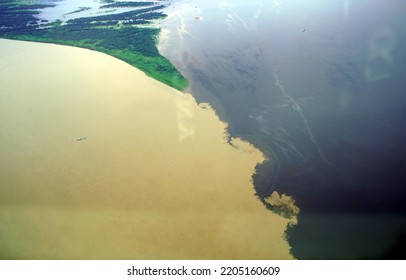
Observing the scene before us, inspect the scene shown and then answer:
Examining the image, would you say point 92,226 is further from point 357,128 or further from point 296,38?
point 296,38

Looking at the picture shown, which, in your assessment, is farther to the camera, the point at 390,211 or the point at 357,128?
the point at 357,128

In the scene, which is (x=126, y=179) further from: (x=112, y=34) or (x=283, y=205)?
(x=112, y=34)

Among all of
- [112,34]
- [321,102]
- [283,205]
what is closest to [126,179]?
[283,205]

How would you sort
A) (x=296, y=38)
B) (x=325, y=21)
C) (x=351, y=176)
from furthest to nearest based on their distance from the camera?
(x=325, y=21), (x=296, y=38), (x=351, y=176)

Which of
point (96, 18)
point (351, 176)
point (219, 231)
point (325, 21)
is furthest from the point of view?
point (96, 18)

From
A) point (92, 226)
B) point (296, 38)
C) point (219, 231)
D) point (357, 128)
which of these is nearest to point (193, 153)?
point (219, 231)

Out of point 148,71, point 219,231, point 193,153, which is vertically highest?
point 148,71

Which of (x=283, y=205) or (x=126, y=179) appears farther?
(x=126, y=179)
